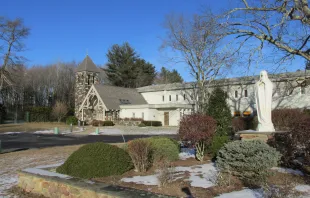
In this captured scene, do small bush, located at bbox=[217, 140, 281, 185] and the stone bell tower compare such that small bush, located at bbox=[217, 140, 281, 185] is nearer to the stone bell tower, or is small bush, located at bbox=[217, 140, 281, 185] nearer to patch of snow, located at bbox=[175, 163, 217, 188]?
patch of snow, located at bbox=[175, 163, 217, 188]

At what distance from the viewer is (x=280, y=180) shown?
667 cm

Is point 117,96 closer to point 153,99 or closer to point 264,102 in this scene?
point 153,99

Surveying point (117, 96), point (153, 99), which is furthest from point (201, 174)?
point (153, 99)

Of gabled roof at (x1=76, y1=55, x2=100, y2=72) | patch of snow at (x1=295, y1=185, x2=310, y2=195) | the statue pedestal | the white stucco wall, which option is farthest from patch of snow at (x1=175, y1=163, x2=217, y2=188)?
gabled roof at (x1=76, y1=55, x2=100, y2=72)

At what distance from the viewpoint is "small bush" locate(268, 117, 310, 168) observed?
7.12m

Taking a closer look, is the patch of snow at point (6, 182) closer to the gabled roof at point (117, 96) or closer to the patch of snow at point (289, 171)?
the patch of snow at point (289, 171)

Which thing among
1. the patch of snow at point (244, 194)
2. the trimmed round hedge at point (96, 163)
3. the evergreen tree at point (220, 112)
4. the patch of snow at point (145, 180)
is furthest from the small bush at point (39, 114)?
the patch of snow at point (244, 194)

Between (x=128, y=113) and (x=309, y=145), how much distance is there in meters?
37.6

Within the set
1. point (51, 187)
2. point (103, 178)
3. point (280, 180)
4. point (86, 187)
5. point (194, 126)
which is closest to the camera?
point (86, 187)

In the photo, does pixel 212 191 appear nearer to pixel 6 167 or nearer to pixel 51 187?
pixel 51 187

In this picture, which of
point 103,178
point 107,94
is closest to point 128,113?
point 107,94

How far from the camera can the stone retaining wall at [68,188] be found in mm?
4805

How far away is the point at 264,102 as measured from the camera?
1075cm

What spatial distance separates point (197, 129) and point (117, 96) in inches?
1471
